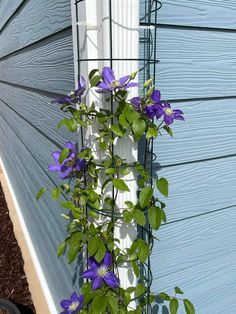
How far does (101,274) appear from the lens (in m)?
1.04

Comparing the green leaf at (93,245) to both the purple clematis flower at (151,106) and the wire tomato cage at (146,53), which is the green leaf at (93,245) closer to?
the wire tomato cage at (146,53)

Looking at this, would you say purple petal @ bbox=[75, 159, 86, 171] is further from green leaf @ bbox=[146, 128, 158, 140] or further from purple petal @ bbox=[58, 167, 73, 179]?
green leaf @ bbox=[146, 128, 158, 140]

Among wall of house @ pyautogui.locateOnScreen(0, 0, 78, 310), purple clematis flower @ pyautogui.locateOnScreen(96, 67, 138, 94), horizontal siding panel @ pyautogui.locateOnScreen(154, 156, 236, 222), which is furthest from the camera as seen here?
wall of house @ pyautogui.locateOnScreen(0, 0, 78, 310)

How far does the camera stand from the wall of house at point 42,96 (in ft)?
4.75

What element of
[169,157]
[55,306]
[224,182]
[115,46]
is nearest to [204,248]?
[224,182]

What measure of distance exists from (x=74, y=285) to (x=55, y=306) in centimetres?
65

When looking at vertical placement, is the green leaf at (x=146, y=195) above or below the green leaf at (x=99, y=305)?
above

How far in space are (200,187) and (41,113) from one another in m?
1.01

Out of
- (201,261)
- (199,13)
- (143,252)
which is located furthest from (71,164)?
(201,261)

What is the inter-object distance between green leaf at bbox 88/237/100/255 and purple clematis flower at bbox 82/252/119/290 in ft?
0.16

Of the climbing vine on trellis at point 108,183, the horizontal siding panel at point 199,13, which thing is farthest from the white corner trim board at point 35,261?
the horizontal siding panel at point 199,13

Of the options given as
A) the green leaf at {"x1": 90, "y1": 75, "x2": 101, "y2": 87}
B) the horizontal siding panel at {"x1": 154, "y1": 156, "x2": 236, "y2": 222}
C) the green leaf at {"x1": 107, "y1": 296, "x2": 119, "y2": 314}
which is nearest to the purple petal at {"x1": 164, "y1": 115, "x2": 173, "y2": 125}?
the green leaf at {"x1": 90, "y1": 75, "x2": 101, "y2": 87}

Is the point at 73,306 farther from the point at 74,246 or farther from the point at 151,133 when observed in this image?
the point at 151,133

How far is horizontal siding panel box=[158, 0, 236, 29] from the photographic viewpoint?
1129 mm
